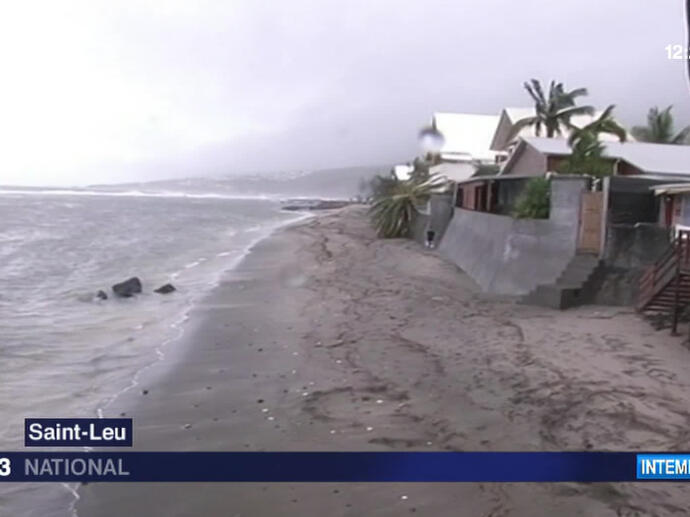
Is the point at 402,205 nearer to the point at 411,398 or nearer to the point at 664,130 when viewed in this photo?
the point at 664,130

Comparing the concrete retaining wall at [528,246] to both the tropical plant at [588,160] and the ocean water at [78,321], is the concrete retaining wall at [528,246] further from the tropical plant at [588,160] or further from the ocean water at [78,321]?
the ocean water at [78,321]

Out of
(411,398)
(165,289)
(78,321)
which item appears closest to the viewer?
(411,398)

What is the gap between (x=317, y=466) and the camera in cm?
502

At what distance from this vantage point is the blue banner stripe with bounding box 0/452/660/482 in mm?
4906

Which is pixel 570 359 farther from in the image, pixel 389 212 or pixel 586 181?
pixel 389 212

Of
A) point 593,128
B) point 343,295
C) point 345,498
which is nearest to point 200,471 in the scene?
point 345,498

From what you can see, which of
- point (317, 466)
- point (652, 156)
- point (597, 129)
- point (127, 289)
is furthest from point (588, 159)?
point (317, 466)

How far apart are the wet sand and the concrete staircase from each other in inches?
16.1

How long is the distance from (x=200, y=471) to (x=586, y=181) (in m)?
14.0

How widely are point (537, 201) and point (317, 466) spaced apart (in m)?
16.2

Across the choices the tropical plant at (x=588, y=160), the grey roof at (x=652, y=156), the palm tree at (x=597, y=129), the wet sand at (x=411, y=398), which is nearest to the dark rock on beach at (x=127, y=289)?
the wet sand at (x=411, y=398)

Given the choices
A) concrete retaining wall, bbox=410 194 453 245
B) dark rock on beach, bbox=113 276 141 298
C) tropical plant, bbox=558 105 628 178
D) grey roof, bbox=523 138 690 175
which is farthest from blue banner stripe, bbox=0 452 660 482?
concrete retaining wall, bbox=410 194 453 245

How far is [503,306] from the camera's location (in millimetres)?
17156

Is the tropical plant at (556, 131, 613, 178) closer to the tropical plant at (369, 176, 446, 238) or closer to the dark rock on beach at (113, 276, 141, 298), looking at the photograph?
the dark rock on beach at (113, 276, 141, 298)
